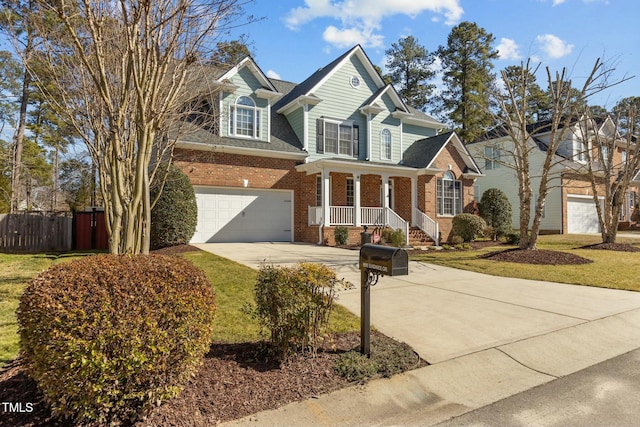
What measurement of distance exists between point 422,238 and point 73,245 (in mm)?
15250

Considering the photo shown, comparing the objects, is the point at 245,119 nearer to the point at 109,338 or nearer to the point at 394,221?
the point at 394,221

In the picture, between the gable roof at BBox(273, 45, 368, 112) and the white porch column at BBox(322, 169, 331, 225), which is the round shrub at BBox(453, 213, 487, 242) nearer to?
the white porch column at BBox(322, 169, 331, 225)

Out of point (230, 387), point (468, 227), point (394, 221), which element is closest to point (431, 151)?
point (468, 227)

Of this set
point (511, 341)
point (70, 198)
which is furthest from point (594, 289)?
point (70, 198)

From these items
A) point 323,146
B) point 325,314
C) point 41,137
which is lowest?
point 325,314

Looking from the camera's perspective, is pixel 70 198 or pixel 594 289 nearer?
pixel 594 289

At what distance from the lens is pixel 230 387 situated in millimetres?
3102

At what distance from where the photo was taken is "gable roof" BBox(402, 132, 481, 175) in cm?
1923

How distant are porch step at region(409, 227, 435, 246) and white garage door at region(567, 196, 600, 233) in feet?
43.8

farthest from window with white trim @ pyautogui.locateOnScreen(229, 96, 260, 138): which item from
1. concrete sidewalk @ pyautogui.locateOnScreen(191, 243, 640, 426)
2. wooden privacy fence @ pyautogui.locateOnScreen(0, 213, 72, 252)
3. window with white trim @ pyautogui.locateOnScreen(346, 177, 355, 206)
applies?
concrete sidewalk @ pyautogui.locateOnScreen(191, 243, 640, 426)

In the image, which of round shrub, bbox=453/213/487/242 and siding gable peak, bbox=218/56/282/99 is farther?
round shrub, bbox=453/213/487/242

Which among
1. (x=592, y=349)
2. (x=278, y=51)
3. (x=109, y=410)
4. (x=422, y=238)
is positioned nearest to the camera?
(x=109, y=410)

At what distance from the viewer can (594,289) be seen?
24.6ft

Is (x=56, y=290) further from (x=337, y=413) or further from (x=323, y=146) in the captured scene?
(x=323, y=146)
